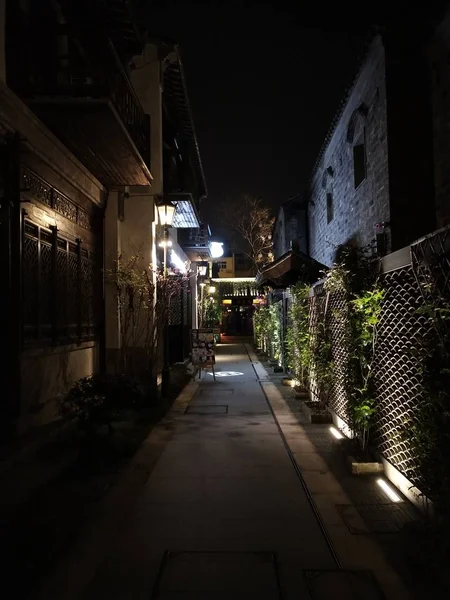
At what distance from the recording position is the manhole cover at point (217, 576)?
137 inches

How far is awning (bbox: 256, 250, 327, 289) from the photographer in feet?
37.6

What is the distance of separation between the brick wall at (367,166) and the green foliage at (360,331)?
14.0 feet

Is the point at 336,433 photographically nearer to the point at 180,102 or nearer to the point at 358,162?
the point at 358,162

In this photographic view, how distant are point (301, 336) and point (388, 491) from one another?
5522 millimetres

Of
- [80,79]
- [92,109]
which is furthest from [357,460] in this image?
[80,79]

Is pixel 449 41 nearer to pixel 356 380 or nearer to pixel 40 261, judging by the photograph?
pixel 356 380

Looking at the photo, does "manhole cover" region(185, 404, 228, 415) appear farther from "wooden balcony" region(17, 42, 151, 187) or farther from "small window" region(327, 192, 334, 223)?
"small window" region(327, 192, 334, 223)

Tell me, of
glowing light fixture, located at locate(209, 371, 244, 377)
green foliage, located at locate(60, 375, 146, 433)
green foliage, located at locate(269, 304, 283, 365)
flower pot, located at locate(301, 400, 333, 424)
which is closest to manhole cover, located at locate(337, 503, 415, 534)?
green foliage, located at locate(60, 375, 146, 433)

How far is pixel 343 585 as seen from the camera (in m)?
3.59

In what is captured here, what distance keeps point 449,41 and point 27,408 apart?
9717mm

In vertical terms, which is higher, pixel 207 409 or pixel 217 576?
pixel 217 576

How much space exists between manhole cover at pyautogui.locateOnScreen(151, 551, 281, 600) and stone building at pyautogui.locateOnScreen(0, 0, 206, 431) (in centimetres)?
371

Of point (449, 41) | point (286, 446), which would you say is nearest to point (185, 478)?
point (286, 446)

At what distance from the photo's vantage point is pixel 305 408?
33.1 feet
